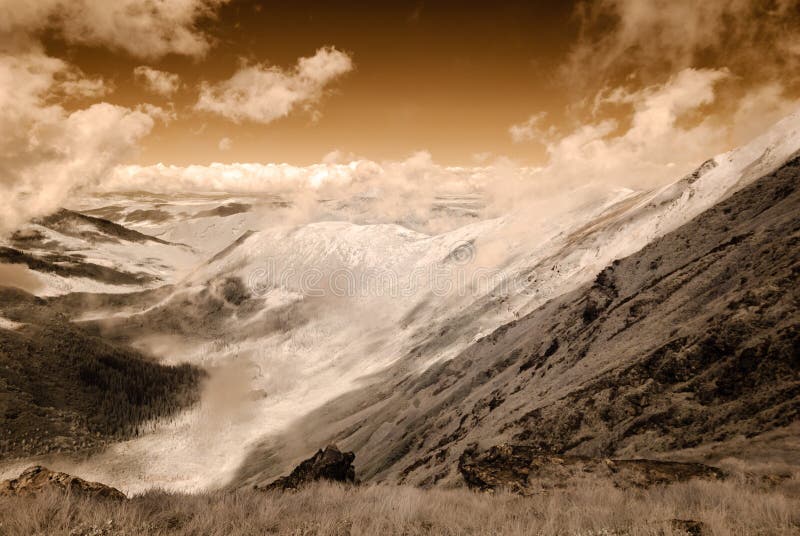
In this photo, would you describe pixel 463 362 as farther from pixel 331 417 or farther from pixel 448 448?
pixel 331 417

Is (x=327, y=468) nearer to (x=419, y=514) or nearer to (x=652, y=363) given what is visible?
(x=419, y=514)

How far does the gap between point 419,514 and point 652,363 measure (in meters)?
17.5

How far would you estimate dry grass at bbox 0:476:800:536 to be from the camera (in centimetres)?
552

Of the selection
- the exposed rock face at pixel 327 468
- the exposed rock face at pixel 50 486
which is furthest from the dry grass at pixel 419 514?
the exposed rock face at pixel 327 468

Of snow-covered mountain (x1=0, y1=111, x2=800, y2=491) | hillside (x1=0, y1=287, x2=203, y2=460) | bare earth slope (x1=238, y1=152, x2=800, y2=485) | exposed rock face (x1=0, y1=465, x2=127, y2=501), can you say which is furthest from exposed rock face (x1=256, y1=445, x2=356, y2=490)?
hillside (x1=0, y1=287, x2=203, y2=460)

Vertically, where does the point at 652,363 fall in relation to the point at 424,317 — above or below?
above

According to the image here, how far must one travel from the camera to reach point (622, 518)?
243 inches

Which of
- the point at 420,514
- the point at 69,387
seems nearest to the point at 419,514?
the point at 420,514

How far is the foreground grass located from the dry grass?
0.02m

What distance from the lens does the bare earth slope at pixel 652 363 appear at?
587 inches

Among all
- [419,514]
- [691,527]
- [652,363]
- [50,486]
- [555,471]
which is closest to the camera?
[691,527]

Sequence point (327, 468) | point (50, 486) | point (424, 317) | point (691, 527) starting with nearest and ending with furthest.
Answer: point (691, 527) → point (50, 486) → point (327, 468) → point (424, 317)

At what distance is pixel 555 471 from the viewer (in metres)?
10.6

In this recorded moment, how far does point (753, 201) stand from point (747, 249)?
40.9 feet
